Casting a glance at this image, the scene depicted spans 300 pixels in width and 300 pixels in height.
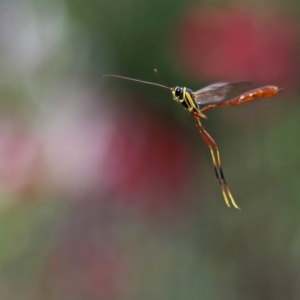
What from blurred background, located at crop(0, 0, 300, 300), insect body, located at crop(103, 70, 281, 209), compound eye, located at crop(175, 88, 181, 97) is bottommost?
insect body, located at crop(103, 70, 281, 209)

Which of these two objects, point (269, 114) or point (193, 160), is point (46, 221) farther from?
point (269, 114)

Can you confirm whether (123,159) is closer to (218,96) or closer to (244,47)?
(244,47)

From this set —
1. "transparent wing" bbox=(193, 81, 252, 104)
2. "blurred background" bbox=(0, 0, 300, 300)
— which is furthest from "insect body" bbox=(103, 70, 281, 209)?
"blurred background" bbox=(0, 0, 300, 300)

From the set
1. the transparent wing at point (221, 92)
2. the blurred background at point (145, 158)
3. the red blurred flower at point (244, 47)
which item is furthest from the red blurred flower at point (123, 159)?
the transparent wing at point (221, 92)

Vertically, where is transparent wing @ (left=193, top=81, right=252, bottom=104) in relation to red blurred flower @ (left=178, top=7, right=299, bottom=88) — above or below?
below

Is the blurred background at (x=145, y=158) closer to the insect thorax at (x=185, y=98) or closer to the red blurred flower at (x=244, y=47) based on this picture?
the red blurred flower at (x=244, y=47)

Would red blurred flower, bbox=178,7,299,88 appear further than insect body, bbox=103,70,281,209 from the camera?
Yes

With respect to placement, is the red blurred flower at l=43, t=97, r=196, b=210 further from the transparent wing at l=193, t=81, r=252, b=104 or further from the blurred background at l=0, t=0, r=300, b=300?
the transparent wing at l=193, t=81, r=252, b=104
